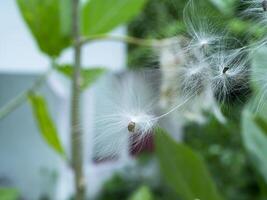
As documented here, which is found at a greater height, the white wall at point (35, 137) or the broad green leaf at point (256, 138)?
the broad green leaf at point (256, 138)

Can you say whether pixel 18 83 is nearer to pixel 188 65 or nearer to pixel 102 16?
pixel 102 16

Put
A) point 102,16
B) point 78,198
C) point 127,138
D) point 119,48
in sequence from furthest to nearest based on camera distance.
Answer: point 119,48, point 102,16, point 78,198, point 127,138

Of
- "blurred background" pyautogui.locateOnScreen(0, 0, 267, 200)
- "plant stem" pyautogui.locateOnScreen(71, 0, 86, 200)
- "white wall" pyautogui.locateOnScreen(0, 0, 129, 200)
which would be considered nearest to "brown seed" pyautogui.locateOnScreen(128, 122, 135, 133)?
"plant stem" pyautogui.locateOnScreen(71, 0, 86, 200)

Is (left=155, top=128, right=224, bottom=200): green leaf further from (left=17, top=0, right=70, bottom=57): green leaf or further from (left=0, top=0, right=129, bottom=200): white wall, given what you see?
(left=0, top=0, right=129, bottom=200): white wall

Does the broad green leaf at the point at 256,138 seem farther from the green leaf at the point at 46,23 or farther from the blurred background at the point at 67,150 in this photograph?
the blurred background at the point at 67,150

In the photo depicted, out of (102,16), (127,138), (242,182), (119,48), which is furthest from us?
(119,48)

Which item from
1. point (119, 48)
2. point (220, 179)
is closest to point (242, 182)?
point (220, 179)

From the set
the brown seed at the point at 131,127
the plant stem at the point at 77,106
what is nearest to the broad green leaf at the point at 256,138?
the plant stem at the point at 77,106
